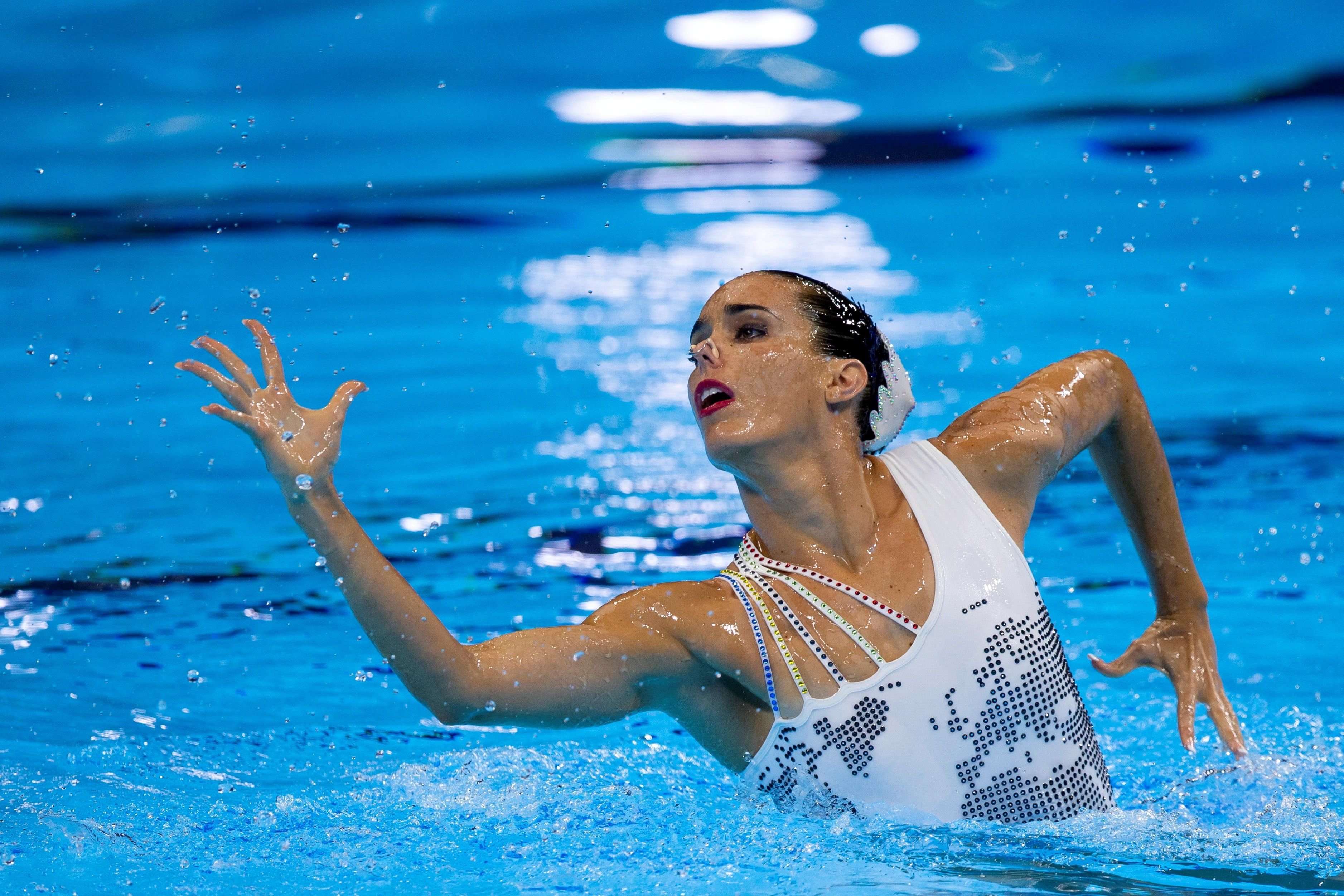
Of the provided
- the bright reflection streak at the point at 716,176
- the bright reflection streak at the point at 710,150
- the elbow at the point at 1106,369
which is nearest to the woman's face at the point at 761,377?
the elbow at the point at 1106,369

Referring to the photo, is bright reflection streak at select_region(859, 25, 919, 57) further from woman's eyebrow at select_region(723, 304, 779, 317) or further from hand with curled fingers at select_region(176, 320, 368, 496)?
hand with curled fingers at select_region(176, 320, 368, 496)

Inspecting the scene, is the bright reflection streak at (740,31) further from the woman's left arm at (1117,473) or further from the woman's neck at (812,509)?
the woman's neck at (812,509)

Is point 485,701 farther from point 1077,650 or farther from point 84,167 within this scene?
point 84,167

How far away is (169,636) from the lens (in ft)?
15.2

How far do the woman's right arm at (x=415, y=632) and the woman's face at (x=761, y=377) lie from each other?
49 cm

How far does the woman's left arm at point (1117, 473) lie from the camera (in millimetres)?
3377

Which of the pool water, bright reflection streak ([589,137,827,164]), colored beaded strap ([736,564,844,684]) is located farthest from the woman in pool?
bright reflection streak ([589,137,827,164])

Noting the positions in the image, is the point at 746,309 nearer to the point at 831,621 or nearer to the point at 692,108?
the point at 831,621

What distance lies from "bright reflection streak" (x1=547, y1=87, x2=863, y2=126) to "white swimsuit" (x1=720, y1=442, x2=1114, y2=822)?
716 cm

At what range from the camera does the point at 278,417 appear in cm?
264

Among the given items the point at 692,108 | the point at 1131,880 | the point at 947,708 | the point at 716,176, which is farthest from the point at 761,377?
the point at 692,108

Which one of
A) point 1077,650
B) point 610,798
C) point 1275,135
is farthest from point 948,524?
point 1275,135

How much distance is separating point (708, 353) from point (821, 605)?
1.99 feet

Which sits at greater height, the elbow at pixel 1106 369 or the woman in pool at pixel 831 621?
the elbow at pixel 1106 369
